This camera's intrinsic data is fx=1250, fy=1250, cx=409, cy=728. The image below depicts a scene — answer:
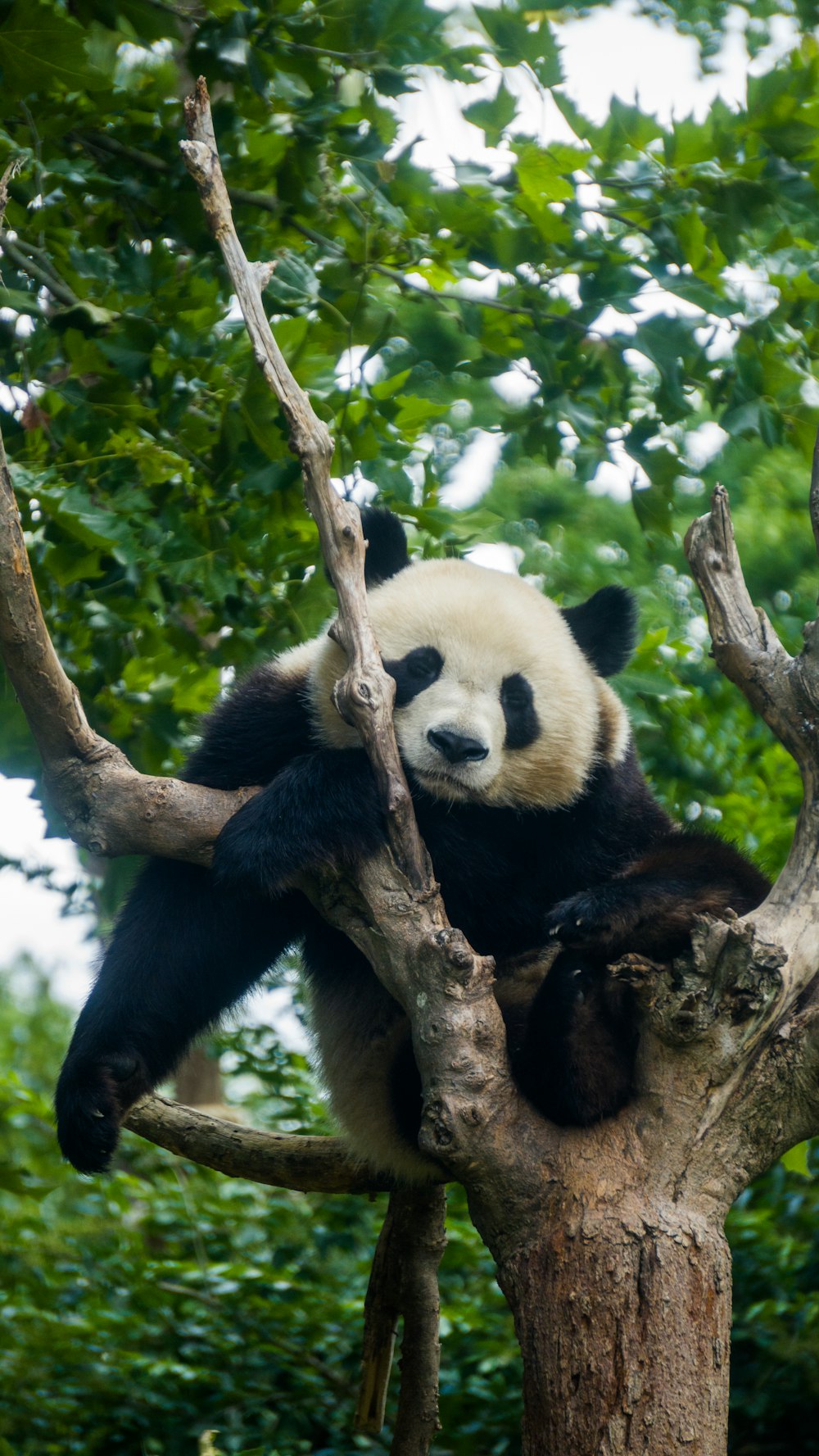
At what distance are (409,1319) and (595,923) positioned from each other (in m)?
1.77

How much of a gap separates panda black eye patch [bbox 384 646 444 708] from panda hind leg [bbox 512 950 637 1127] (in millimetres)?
850

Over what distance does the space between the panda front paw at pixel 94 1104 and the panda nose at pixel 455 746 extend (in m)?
1.20

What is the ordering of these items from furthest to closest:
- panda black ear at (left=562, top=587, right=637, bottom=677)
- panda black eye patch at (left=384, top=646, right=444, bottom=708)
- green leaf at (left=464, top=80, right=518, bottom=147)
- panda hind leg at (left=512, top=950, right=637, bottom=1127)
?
panda black ear at (left=562, top=587, right=637, bottom=677)
green leaf at (left=464, top=80, right=518, bottom=147)
panda black eye patch at (left=384, top=646, right=444, bottom=708)
panda hind leg at (left=512, top=950, right=637, bottom=1127)

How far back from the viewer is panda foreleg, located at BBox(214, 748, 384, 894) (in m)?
2.73

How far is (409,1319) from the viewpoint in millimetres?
3754

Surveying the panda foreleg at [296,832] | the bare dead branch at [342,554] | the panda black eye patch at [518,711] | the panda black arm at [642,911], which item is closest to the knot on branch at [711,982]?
the panda black arm at [642,911]

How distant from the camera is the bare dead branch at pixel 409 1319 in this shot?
3627 millimetres

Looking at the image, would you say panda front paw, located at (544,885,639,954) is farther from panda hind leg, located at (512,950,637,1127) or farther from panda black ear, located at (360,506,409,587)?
panda black ear, located at (360,506,409,587)

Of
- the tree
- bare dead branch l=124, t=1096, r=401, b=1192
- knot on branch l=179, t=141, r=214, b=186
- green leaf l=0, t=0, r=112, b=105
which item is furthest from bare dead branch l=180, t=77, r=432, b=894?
bare dead branch l=124, t=1096, r=401, b=1192

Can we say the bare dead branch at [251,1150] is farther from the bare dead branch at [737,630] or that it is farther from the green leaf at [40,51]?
the green leaf at [40,51]

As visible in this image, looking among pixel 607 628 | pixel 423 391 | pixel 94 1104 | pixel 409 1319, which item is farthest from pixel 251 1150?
pixel 423 391

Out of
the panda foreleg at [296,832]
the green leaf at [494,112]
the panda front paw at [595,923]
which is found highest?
the green leaf at [494,112]

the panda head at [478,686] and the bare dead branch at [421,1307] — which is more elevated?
the panda head at [478,686]

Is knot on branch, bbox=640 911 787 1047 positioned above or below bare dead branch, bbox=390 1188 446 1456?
above
